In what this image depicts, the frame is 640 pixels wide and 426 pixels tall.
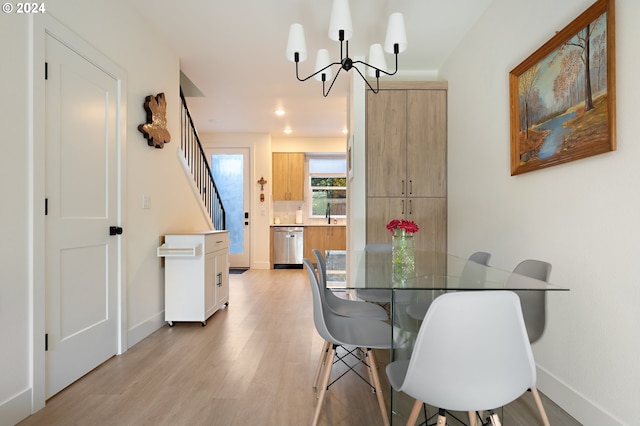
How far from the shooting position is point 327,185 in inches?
298

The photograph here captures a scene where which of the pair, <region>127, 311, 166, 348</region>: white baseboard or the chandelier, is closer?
the chandelier

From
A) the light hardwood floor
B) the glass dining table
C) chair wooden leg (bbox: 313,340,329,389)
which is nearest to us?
the glass dining table

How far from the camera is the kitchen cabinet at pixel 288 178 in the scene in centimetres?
719

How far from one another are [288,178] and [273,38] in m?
4.04

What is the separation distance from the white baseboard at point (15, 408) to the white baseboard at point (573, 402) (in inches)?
111

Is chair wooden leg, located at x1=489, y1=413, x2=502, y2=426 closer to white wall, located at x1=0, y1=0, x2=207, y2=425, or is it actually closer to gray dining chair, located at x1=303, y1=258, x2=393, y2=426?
gray dining chair, located at x1=303, y1=258, x2=393, y2=426

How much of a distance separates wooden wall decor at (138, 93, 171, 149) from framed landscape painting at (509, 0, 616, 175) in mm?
2816

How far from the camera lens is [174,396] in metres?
2.02

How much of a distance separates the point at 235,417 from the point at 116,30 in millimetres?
2748

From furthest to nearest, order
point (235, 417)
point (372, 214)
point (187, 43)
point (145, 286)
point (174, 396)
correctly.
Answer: point (372, 214) → point (187, 43) → point (145, 286) → point (174, 396) → point (235, 417)

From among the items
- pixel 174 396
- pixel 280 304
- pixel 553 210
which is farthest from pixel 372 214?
pixel 174 396

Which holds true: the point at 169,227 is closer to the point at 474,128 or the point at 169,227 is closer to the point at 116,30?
the point at 116,30

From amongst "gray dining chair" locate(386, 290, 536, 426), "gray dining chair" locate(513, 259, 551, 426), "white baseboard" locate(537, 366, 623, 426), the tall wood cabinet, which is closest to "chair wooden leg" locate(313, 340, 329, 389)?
"gray dining chair" locate(386, 290, 536, 426)

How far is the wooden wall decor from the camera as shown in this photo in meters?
2.95
